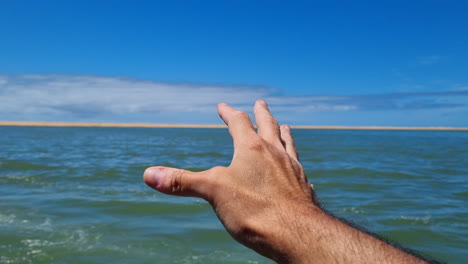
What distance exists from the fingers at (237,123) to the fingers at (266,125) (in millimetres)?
133

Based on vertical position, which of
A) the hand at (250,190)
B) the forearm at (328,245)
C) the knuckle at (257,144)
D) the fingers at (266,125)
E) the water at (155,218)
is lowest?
the water at (155,218)

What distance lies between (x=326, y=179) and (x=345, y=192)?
7.67 feet

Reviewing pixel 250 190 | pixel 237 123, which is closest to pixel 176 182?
pixel 250 190

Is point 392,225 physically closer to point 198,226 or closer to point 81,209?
point 198,226

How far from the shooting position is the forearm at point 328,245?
4.49 ft

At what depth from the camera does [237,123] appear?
1.78 meters

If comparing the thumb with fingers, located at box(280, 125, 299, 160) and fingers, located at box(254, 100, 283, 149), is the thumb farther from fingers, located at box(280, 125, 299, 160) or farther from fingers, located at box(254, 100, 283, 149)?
fingers, located at box(280, 125, 299, 160)

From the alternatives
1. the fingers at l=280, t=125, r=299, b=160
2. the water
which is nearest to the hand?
the fingers at l=280, t=125, r=299, b=160

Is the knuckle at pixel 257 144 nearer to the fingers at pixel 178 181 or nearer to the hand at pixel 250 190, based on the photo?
the hand at pixel 250 190

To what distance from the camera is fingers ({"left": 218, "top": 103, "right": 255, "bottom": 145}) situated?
67.2 inches

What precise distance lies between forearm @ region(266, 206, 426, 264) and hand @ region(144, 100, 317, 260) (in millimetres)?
26

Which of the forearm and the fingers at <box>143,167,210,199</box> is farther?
the fingers at <box>143,167,210,199</box>

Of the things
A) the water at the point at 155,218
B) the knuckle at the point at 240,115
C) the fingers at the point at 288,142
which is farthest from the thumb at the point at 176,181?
the water at the point at 155,218

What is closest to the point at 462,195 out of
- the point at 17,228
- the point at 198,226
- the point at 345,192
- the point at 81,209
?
the point at 345,192
